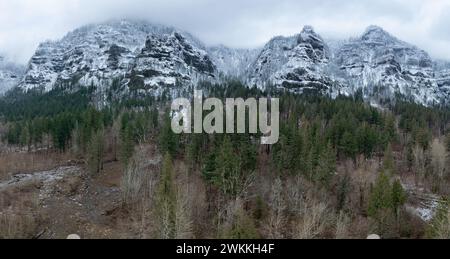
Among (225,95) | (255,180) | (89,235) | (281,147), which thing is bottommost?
(89,235)

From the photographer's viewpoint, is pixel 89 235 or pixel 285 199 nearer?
pixel 89 235

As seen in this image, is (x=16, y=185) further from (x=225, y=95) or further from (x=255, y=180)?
(x=225, y=95)

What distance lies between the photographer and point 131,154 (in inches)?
3346

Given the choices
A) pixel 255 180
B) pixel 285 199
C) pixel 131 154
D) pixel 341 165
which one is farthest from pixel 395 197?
pixel 131 154

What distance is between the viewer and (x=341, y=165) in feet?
294

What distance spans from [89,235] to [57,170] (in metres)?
36.6

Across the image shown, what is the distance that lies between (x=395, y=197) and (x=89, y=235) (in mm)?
45257

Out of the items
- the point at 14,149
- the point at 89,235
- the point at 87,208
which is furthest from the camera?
the point at 14,149

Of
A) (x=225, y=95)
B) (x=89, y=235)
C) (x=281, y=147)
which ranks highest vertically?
(x=225, y=95)

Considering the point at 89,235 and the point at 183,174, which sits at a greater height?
the point at 183,174
